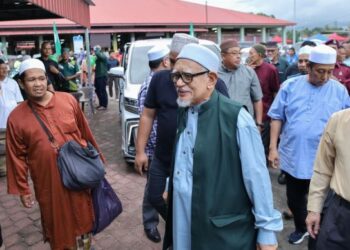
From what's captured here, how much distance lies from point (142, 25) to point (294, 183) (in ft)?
90.6

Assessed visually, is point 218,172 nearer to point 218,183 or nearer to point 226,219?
point 218,183

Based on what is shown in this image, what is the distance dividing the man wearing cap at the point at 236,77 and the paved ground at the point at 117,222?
1322 mm

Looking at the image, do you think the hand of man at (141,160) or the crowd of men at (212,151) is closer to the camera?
the crowd of men at (212,151)

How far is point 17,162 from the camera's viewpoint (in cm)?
309

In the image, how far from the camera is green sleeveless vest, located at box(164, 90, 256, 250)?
201 cm

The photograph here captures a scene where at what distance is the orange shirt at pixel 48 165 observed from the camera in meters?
3.04

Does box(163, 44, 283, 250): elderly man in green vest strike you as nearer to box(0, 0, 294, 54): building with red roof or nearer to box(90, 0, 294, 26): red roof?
box(0, 0, 294, 54): building with red roof

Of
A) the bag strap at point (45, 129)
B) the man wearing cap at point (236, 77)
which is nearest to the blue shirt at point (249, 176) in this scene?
the bag strap at point (45, 129)

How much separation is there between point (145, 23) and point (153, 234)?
2713cm

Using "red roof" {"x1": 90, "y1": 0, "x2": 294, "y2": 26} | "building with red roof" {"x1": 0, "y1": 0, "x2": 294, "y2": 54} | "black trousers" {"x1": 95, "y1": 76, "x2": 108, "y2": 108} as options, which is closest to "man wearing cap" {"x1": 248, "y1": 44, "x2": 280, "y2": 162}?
"black trousers" {"x1": 95, "y1": 76, "x2": 108, "y2": 108}

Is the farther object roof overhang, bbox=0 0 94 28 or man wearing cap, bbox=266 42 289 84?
man wearing cap, bbox=266 42 289 84

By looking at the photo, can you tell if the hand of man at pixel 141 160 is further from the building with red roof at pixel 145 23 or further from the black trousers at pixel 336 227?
the building with red roof at pixel 145 23

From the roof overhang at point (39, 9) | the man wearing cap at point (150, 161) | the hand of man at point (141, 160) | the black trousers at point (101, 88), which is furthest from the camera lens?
the black trousers at point (101, 88)

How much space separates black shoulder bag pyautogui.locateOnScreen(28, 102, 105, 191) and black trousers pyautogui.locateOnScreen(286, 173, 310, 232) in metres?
1.78
